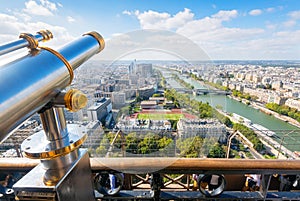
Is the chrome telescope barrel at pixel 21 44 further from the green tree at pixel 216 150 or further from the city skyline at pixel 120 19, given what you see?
the green tree at pixel 216 150

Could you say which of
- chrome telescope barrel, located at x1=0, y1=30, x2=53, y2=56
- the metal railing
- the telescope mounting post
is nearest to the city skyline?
chrome telescope barrel, located at x1=0, y1=30, x2=53, y2=56

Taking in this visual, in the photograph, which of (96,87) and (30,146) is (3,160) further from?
(96,87)

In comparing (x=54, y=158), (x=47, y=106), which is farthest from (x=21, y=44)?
(x=54, y=158)

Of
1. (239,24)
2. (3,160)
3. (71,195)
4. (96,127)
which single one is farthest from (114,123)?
(239,24)

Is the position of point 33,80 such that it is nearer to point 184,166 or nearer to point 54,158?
point 54,158

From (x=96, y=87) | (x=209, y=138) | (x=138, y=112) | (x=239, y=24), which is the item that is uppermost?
(x=239, y=24)

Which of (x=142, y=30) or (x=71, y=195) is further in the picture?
(x=142, y=30)

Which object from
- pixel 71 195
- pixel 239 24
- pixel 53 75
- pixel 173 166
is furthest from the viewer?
pixel 239 24
